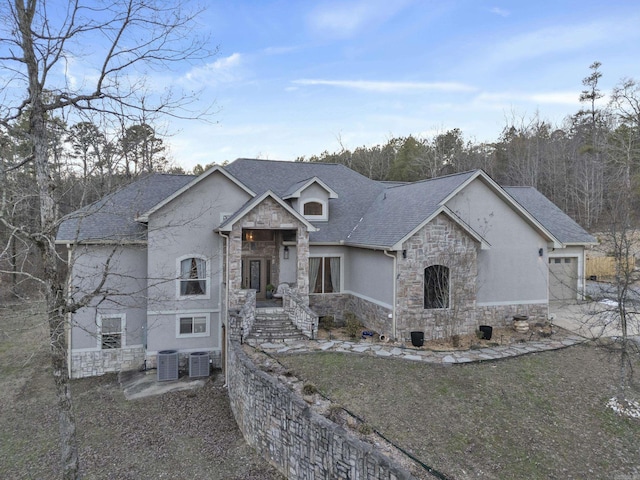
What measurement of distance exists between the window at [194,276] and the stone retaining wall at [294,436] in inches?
172

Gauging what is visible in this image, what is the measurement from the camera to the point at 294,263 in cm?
1556

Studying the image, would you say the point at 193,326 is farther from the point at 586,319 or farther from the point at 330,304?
the point at 586,319

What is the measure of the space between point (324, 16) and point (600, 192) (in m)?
28.7

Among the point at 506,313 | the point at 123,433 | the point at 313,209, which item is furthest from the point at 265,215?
the point at 506,313

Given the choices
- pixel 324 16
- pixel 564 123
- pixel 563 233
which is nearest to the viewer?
pixel 324 16

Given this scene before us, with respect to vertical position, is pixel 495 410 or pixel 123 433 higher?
pixel 495 410

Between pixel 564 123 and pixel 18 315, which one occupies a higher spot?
pixel 564 123

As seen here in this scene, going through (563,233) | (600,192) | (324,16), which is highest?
(324,16)

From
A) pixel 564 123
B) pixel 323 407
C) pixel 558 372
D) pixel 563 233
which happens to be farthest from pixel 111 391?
pixel 564 123

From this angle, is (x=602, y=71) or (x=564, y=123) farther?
(x=564, y=123)

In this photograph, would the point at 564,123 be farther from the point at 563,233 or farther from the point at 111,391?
the point at 111,391

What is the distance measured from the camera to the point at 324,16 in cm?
1424

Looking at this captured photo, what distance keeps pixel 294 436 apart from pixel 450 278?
8020 millimetres

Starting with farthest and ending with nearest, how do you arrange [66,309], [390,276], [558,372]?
1. [390,276]
2. [558,372]
3. [66,309]
